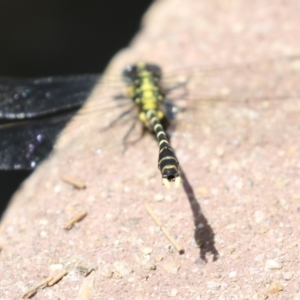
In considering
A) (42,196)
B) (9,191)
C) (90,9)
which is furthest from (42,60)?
(42,196)

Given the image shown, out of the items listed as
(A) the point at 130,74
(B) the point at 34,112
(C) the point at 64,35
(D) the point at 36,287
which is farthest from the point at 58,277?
(C) the point at 64,35

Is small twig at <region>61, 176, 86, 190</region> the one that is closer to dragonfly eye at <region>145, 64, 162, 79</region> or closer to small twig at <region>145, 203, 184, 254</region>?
small twig at <region>145, 203, 184, 254</region>

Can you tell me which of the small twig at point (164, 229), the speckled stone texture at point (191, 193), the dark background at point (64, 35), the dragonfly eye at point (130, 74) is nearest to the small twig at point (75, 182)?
the speckled stone texture at point (191, 193)

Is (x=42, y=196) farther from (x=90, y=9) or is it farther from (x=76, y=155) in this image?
(x=90, y=9)

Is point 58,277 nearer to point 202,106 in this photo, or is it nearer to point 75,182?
point 75,182

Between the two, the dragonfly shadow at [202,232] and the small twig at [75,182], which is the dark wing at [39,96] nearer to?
the small twig at [75,182]

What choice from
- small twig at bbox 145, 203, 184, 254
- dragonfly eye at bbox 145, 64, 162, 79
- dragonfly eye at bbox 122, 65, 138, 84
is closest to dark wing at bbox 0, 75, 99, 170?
dragonfly eye at bbox 122, 65, 138, 84
